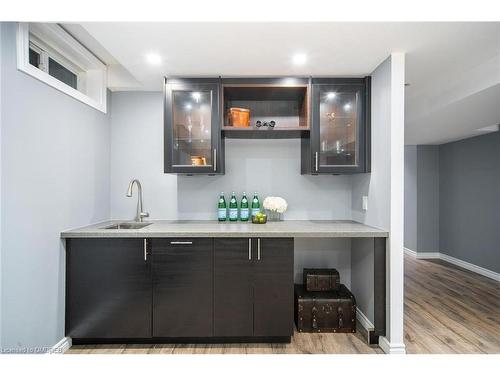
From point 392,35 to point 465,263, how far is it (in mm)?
4387

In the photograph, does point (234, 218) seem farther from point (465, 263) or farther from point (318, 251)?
point (465, 263)

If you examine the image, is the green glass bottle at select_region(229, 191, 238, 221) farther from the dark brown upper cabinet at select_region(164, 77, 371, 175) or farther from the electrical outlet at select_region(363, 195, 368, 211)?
the electrical outlet at select_region(363, 195, 368, 211)

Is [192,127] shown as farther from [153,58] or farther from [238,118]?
[153,58]

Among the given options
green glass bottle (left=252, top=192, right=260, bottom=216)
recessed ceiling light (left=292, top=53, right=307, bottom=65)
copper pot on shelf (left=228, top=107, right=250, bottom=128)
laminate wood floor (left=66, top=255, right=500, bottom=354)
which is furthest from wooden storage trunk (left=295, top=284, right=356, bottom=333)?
recessed ceiling light (left=292, top=53, right=307, bottom=65)

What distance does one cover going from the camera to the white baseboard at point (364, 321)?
2.18m

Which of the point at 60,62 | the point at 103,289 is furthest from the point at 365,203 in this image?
the point at 60,62

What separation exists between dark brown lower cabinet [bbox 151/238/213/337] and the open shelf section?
1.11 meters

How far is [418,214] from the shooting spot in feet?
16.8

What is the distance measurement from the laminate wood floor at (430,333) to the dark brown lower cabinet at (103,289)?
0.18 m

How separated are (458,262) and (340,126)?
3.98m

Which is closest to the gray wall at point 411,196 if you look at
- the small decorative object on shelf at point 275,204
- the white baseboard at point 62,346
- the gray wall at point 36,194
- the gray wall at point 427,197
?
the gray wall at point 427,197

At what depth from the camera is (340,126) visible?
7.85 ft

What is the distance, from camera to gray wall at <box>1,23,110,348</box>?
153 cm

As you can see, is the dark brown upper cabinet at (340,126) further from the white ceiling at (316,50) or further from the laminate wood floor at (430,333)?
the laminate wood floor at (430,333)
